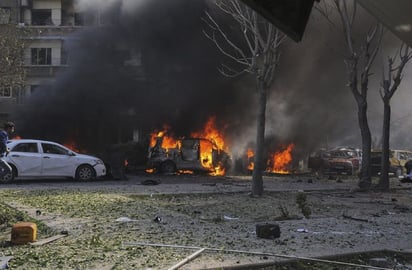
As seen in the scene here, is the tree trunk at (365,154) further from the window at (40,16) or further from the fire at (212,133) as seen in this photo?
the window at (40,16)

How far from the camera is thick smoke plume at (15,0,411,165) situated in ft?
74.1

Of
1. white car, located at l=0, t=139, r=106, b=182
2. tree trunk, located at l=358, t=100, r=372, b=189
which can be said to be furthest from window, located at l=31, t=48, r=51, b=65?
tree trunk, located at l=358, t=100, r=372, b=189

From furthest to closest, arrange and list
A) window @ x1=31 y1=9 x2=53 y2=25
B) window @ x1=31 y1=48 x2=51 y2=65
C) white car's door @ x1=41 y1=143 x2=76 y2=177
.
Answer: window @ x1=31 y1=9 x2=53 y2=25
window @ x1=31 y1=48 x2=51 y2=65
white car's door @ x1=41 y1=143 x2=76 y2=177

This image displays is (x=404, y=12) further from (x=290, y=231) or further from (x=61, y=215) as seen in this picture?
(x=61, y=215)

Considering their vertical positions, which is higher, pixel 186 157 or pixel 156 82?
pixel 156 82

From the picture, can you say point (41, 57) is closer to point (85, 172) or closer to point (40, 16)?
point (40, 16)

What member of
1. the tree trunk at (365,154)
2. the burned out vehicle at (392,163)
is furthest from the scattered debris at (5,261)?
the burned out vehicle at (392,163)

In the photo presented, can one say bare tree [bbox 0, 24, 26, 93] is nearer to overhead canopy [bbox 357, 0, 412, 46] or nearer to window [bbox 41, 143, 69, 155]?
window [bbox 41, 143, 69, 155]

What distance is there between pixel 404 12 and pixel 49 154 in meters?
13.8

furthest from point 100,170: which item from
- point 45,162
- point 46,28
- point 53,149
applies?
point 46,28

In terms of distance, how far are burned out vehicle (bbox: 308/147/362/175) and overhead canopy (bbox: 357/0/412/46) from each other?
20.5 m

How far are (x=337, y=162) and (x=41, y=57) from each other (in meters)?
26.8

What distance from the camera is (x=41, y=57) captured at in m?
40.4

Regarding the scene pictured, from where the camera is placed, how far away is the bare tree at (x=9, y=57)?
1706 cm
